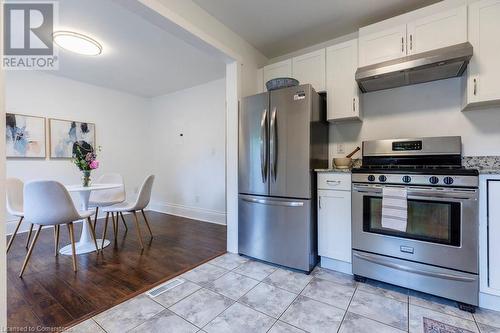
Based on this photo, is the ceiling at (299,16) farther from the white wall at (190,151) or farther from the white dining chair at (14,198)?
the white dining chair at (14,198)

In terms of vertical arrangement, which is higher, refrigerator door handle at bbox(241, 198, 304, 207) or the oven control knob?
Result: the oven control knob

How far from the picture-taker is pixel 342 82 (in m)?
2.37

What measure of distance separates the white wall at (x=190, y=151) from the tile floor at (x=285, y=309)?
213 cm

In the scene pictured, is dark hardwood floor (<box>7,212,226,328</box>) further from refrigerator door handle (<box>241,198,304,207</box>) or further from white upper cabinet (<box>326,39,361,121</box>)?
white upper cabinet (<box>326,39,361,121</box>)

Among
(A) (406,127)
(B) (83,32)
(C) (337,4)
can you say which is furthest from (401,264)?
(B) (83,32)

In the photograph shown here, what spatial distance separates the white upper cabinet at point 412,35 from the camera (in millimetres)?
1869

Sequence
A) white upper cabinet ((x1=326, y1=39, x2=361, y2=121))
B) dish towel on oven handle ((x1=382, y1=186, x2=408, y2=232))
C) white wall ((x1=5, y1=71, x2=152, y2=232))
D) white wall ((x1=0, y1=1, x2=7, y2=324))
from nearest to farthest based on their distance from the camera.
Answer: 1. white wall ((x1=0, y1=1, x2=7, y2=324))
2. dish towel on oven handle ((x1=382, y1=186, x2=408, y2=232))
3. white upper cabinet ((x1=326, y1=39, x2=361, y2=121))
4. white wall ((x1=5, y1=71, x2=152, y2=232))

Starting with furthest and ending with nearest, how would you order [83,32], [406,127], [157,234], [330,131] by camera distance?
[157,234] < [330,131] < [83,32] < [406,127]

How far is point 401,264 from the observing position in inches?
72.0

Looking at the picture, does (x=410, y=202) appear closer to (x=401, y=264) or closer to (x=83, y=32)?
(x=401, y=264)

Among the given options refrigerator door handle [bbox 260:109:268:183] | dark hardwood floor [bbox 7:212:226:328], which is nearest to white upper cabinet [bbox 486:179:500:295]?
refrigerator door handle [bbox 260:109:268:183]

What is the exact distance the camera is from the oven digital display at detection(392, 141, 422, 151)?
82.2 inches

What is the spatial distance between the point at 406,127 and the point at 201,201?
330 centimetres

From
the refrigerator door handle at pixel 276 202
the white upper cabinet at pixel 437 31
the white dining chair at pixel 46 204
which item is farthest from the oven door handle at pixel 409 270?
the white dining chair at pixel 46 204
